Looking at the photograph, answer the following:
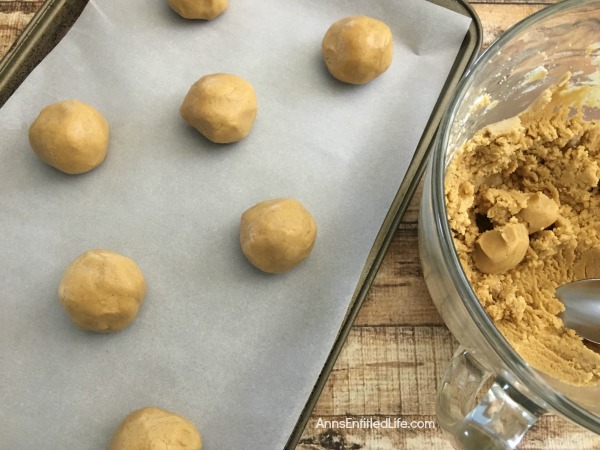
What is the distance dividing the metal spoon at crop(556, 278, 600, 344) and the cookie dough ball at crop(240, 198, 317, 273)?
389mm

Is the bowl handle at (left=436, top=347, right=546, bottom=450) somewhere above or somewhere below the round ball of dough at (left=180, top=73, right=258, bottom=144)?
below

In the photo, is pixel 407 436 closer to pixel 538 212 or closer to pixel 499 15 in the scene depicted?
pixel 538 212

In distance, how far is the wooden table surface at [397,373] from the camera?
3.15 ft

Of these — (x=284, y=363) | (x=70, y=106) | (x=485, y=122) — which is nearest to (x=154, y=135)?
(x=70, y=106)

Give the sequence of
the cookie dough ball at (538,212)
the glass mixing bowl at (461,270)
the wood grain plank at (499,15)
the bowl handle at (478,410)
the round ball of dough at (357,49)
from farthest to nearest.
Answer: the wood grain plank at (499,15)
the round ball of dough at (357,49)
the cookie dough ball at (538,212)
the bowl handle at (478,410)
the glass mixing bowl at (461,270)

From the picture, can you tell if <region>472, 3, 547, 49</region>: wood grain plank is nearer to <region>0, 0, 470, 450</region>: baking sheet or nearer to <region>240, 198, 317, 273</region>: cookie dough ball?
<region>0, 0, 470, 450</region>: baking sheet

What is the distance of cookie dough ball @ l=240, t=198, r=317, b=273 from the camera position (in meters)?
0.93

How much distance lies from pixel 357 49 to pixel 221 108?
9.7 inches

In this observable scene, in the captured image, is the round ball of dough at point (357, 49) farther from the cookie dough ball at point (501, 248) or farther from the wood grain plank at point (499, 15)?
the cookie dough ball at point (501, 248)

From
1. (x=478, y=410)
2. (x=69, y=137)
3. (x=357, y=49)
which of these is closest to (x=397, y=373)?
(x=478, y=410)

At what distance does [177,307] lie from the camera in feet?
3.16

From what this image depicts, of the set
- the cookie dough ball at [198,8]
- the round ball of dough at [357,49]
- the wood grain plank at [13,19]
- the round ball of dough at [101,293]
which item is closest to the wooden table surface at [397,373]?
the round ball of dough at [357,49]

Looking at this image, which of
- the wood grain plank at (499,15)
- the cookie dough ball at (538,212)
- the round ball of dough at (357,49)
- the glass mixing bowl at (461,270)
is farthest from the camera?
the wood grain plank at (499,15)

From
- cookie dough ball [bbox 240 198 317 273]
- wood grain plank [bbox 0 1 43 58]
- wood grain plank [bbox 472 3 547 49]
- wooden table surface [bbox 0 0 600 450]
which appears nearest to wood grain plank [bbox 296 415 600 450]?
wooden table surface [bbox 0 0 600 450]
